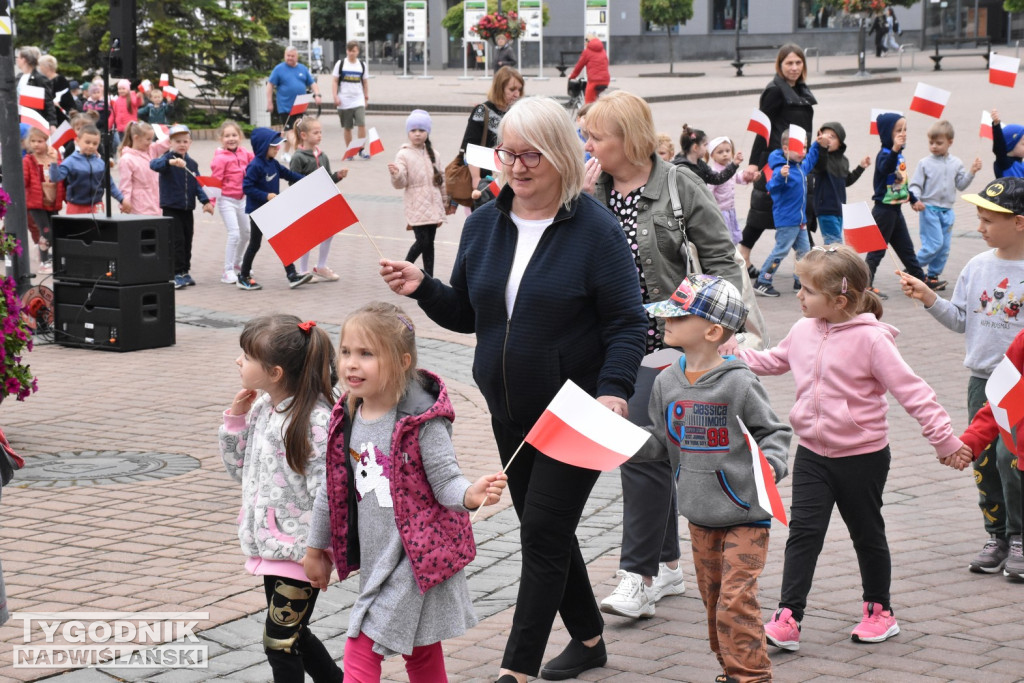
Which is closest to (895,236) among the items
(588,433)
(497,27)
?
(588,433)

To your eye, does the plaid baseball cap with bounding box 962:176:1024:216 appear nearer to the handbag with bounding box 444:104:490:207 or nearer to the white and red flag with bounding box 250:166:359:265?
the white and red flag with bounding box 250:166:359:265

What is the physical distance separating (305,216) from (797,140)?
8.00 meters

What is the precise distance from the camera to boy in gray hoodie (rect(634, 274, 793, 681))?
422cm

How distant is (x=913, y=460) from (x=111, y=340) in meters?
6.57

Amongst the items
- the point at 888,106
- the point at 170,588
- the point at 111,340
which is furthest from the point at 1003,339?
the point at 888,106

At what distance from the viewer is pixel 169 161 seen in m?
13.2

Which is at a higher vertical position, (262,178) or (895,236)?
(262,178)

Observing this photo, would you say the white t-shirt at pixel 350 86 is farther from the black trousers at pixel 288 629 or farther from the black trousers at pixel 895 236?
the black trousers at pixel 288 629

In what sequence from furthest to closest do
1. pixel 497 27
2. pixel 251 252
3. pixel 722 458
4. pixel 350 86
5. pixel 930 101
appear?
1. pixel 497 27
2. pixel 350 86
3. pixel 251 252
4. pixel 930 101
5. pixel 722 458

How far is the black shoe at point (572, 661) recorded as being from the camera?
456 cm

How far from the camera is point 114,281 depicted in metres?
10.9

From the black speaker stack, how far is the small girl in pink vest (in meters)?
7.39

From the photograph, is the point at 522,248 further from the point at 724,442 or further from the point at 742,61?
the point at 742,61

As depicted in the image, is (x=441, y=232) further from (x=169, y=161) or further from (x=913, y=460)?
(x=913, y=460)
